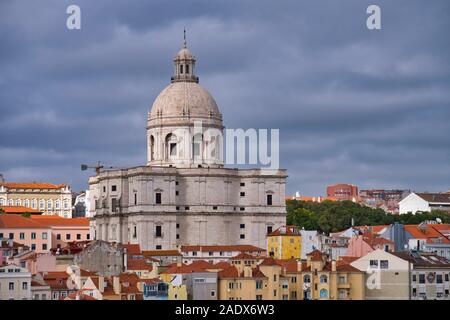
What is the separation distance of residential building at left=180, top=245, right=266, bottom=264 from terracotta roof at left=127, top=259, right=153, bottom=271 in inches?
275

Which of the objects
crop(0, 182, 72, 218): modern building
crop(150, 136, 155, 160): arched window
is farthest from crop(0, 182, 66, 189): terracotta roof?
crop(150, 136, 155, 160): arched window

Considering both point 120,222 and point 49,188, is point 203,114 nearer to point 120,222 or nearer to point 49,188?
point 120,222

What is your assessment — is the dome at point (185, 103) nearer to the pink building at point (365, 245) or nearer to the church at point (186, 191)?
the church at point (186, 191)

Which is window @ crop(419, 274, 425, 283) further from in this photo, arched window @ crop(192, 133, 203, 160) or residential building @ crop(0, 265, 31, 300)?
arched window @ crop(192, 133, 203, 160)

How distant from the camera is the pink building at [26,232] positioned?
3492 inches

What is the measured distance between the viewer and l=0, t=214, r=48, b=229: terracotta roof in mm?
89750

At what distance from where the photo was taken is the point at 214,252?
271 feet

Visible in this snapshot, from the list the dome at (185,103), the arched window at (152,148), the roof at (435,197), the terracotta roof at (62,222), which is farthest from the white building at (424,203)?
the arched window at (152,148)

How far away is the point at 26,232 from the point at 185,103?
44.6ft

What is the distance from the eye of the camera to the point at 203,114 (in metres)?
91.9

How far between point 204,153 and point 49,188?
175ft

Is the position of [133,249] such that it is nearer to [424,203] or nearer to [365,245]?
[365,245]

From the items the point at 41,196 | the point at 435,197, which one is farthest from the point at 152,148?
the point at 435,197
